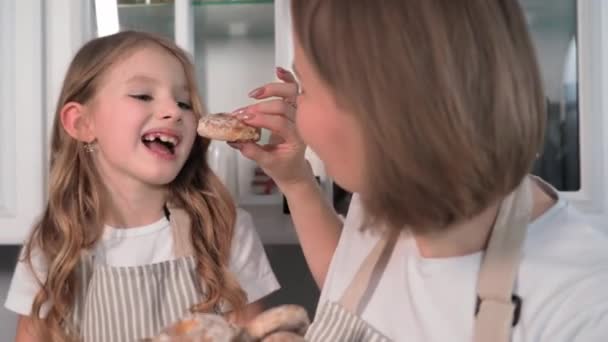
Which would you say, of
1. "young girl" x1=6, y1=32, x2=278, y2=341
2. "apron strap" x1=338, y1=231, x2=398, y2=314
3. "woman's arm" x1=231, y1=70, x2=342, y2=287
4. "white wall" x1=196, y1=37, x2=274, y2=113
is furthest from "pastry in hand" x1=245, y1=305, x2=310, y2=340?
"white wall" x1=196, y1=37, x2=274, y2=113

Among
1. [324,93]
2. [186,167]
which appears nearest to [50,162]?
[186,167]

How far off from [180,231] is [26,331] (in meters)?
0.30

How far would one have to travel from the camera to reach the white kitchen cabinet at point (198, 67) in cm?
→ 97

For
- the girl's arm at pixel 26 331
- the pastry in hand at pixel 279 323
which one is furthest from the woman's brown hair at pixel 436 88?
the girl's arm at pixel 26 331

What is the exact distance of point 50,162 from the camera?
3.42ft

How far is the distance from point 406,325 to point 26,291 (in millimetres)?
679

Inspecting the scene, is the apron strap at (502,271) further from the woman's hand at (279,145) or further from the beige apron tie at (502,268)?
the woman's hand at (279,145)

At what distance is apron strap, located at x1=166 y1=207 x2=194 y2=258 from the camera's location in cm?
96

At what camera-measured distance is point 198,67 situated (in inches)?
44.9

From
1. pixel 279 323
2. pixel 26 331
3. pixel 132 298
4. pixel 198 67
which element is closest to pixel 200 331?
pixel 279 323

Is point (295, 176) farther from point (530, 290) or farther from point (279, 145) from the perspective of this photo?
point (530, 290)

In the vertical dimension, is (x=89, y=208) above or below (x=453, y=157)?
below

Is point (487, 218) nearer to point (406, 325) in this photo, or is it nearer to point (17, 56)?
point (406, 325)

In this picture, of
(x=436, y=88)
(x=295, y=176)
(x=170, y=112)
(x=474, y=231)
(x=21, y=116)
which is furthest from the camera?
(x=21, y=116)
